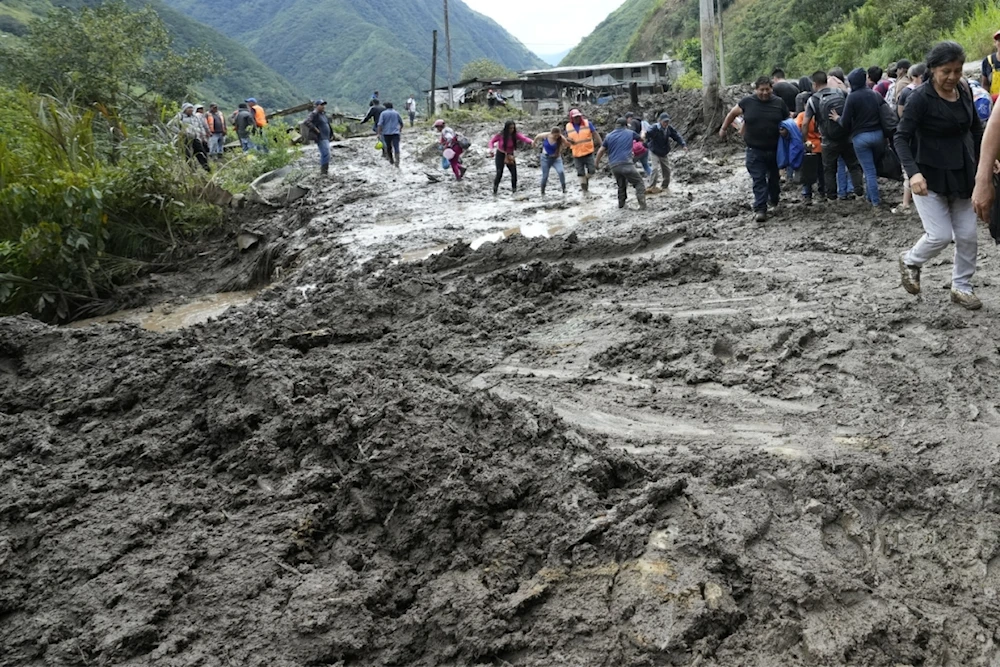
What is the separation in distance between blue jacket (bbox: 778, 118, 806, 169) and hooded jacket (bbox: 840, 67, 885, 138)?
0.71 meters

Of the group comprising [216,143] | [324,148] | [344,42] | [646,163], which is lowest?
Answer: [646,163]

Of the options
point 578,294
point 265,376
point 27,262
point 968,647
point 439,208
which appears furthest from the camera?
point 439,208

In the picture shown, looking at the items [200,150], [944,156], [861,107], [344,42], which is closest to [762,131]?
[861,107]

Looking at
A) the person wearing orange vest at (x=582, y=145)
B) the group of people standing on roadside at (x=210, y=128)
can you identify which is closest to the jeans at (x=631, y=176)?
the person wearing orange vest at (x=582, y=145)

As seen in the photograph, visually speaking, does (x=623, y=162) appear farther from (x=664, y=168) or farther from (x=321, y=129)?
(x=321, y=129)

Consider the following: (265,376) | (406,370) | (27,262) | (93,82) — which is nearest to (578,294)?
(406,370)

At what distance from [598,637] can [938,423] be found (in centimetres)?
229

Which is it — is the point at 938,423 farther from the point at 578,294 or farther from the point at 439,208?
the point at 439,208

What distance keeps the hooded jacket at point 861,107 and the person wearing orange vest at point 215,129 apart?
1472cm

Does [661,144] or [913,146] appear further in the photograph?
[661,144]

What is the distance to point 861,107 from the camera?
7.60 m

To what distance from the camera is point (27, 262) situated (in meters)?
9.47

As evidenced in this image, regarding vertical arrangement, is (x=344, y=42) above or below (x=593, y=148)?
above

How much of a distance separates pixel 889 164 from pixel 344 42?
158270 mm
